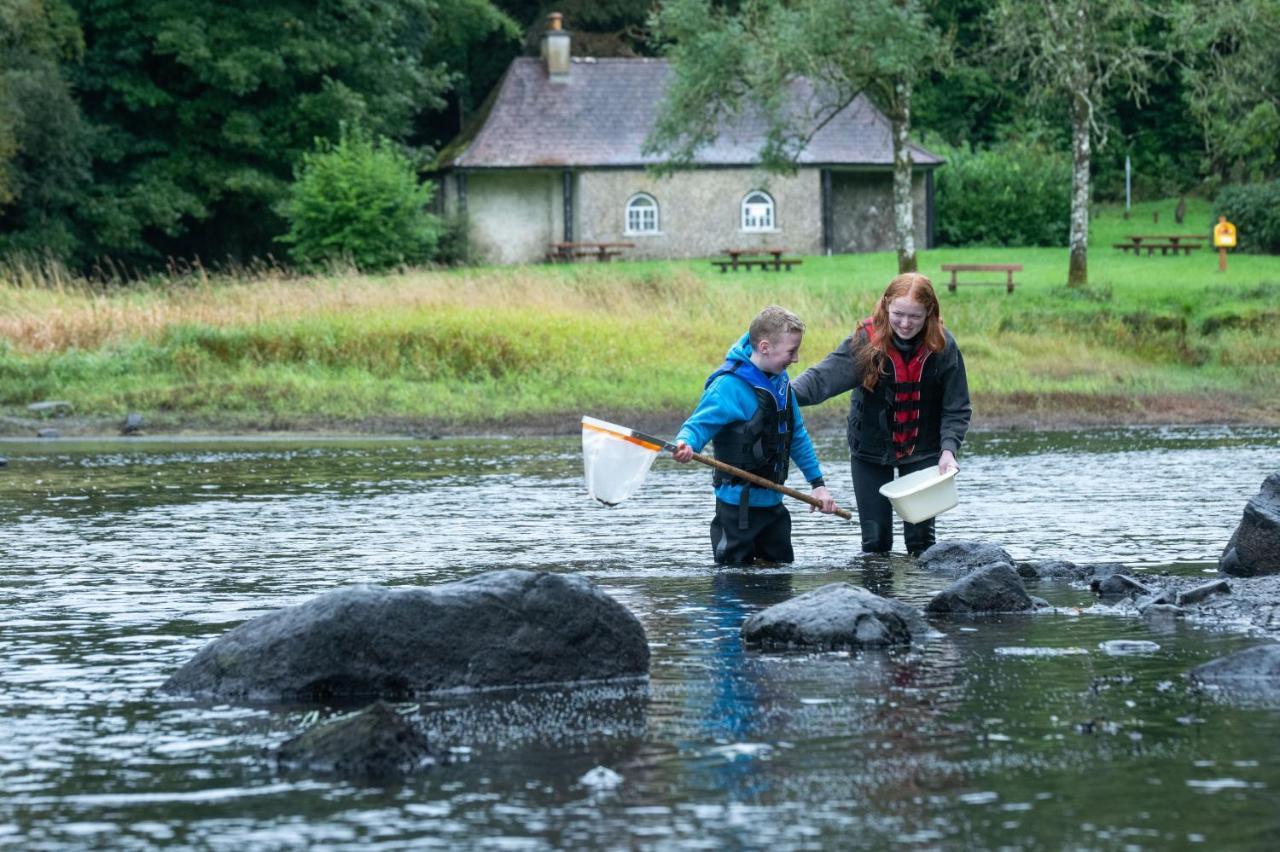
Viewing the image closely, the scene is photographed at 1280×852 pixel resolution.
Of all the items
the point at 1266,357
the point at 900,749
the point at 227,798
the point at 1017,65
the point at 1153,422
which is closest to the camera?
the point at 227,798

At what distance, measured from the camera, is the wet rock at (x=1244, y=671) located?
9.02 m

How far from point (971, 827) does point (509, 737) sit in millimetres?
2197

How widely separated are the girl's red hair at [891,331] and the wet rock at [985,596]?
1.56m

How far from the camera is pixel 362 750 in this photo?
7.64 m

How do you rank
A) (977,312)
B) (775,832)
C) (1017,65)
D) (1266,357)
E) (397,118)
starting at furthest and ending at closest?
(397,118)
(1017,65)
(977,312)
(1266,357)
(775,832)

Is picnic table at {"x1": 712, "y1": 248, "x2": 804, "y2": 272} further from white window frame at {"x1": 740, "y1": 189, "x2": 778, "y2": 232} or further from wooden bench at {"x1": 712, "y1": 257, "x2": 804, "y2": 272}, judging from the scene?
white window frame at {"x1": 740, "y1": 189, "x2": 778, "y2": 232}

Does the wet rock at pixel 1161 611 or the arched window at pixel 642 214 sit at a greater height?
the arched window at pixel 642 214

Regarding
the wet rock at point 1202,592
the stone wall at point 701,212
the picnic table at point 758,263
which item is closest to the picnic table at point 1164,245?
the picnic table at point 758,263

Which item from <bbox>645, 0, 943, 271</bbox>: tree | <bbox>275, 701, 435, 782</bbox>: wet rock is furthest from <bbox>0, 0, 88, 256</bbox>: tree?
<bbox>275, 701, 435, 782</bbox>: wet rock

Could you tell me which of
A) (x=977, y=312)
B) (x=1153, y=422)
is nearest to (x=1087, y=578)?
(x=1153, y=422)

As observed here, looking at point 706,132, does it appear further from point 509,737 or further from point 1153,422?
point 509,737

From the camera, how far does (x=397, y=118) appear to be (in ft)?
191

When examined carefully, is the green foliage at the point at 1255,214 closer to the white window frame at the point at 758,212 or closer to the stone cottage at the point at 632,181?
the stone cottage at the point at 632,181

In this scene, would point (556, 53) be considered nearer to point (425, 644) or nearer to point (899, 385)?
point (899, 385)
